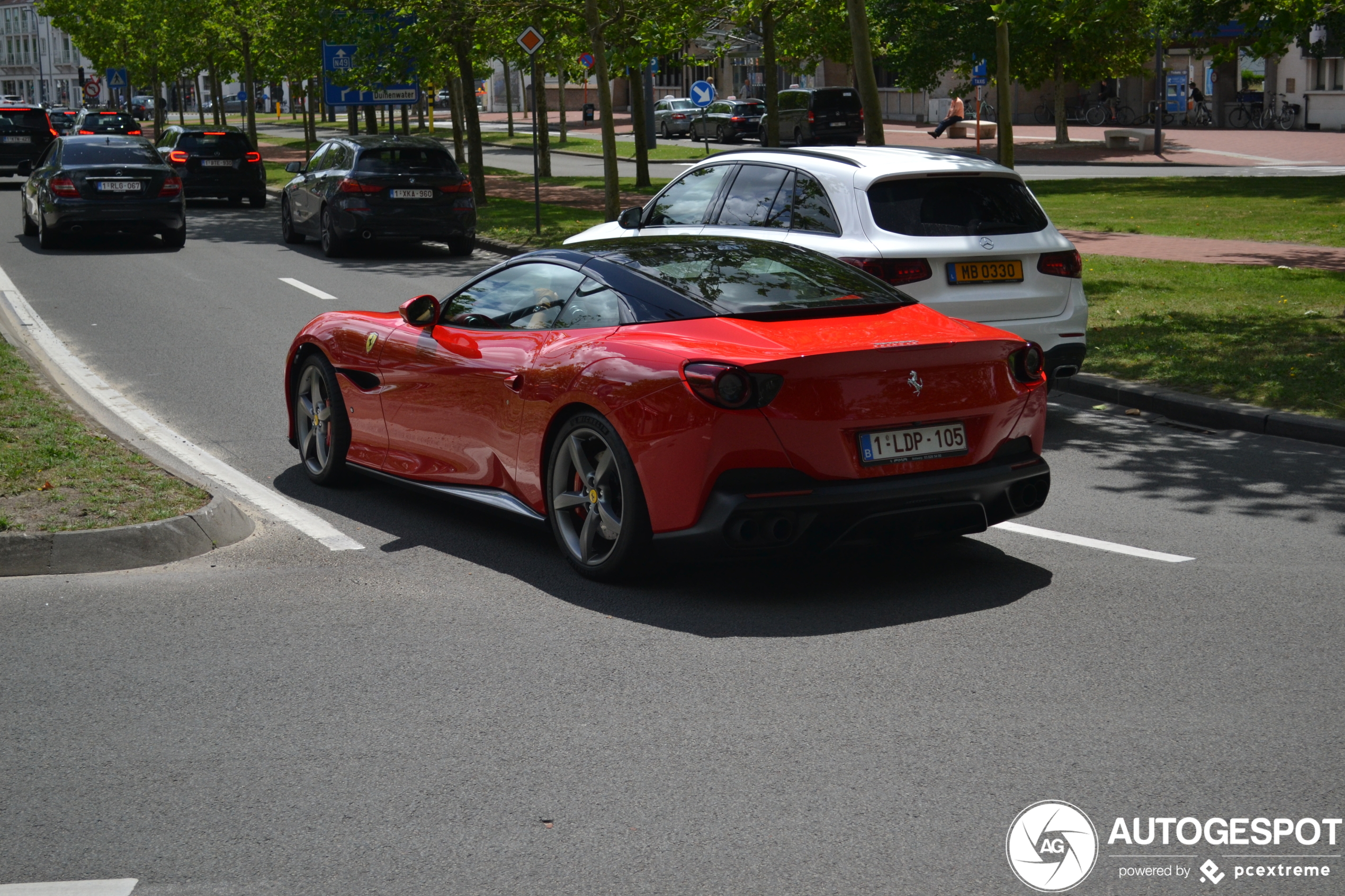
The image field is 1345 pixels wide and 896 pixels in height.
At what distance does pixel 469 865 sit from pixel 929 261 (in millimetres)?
6245

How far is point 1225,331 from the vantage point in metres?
12.6

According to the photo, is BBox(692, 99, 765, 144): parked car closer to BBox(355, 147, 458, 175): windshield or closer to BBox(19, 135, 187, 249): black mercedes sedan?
BBox(19, 135, 187, 249): black mercedes sedan

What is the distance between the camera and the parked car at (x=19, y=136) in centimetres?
3956

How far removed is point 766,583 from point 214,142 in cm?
2766

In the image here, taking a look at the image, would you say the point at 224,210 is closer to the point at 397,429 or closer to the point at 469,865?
the point at 397,429

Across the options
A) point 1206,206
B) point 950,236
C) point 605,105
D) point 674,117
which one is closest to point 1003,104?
point 1206,206

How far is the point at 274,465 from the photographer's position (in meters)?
8.73

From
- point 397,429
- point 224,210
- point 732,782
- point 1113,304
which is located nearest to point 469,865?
point 732,782

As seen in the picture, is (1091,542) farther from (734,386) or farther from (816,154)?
(816,154)

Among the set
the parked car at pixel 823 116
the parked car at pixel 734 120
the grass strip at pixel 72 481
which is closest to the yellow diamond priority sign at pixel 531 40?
the grass strip at pixel 72 481

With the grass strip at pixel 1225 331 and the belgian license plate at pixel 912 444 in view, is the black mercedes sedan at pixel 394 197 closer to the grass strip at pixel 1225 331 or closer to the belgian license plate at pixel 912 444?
the grass strip at pixel 1225 331

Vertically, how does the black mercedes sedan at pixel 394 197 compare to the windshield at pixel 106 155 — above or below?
below

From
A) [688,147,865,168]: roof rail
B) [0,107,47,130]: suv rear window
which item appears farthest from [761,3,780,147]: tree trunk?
[0,107,47,130]: suv rear window

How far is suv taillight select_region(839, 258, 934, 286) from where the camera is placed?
30.0 ft
